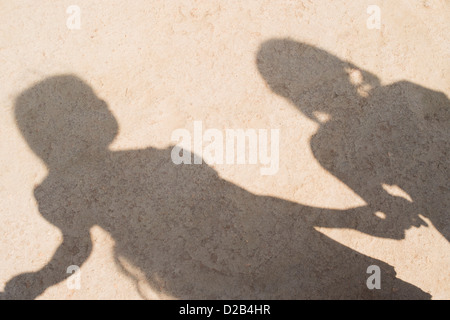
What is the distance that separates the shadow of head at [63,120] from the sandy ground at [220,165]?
13 millimetres

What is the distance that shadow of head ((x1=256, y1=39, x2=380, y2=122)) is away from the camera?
2912mm

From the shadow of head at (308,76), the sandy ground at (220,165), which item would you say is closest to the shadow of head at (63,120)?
the sandy ground at (220,165)

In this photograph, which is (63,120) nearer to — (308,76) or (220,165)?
(220,165)

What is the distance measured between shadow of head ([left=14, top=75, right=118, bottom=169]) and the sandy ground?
0.01 m

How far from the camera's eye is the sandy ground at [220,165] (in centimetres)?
271

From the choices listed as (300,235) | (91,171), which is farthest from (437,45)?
(91,171)

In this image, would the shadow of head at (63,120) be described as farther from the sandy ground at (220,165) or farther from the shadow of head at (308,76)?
the shadow of head at (308,76)

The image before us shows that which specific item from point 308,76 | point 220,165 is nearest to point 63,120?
point 220,165

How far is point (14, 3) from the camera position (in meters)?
2.97

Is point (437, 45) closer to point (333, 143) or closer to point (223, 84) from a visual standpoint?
point (333, 143)

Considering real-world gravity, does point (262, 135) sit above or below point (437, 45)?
below

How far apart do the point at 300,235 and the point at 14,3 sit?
11.4ft

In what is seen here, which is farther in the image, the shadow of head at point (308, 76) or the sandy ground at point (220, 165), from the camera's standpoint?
the shadow of head at point (308, 76)
